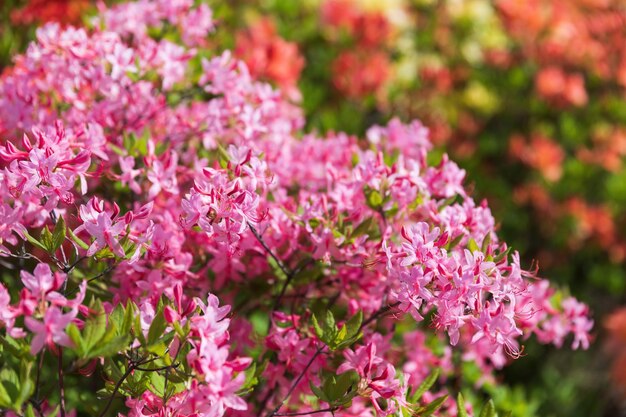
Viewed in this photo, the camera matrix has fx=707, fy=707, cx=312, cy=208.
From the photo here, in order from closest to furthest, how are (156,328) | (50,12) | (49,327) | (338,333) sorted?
(49,327) < (156,328) < (338,333) < (50,12)

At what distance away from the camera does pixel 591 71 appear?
4.61 m

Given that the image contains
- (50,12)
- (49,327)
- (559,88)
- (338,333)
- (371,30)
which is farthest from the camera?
(559,88)

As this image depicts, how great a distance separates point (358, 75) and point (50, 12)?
1646 mm

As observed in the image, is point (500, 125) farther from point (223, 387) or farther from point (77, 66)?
point (223, 387)

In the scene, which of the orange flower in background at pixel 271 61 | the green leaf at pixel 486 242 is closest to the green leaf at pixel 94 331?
the green leaf at pixel 486 242

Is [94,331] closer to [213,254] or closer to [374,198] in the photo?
[213,254]

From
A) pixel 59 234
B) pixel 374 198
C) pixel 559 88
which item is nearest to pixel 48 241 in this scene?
pixel 59 234

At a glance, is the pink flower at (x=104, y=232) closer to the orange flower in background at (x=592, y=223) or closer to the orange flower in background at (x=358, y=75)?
the orange flower in background at (x=358, y=75)

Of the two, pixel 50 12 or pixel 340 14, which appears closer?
pixel 50 12

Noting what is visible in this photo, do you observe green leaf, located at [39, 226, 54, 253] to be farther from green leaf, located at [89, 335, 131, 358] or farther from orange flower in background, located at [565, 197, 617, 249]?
orange flower in background, located at [565, 197, 617, 249]

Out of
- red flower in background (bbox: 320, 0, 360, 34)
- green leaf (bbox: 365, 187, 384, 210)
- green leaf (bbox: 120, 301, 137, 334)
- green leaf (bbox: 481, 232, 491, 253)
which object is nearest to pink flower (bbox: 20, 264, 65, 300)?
green leaf (bbox: 120, 301, 137, 334)

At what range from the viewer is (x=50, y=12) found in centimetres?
315

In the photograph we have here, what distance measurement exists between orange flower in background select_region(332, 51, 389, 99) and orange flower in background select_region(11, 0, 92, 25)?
4.60ft

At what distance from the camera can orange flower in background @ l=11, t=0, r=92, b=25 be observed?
10.1ft
